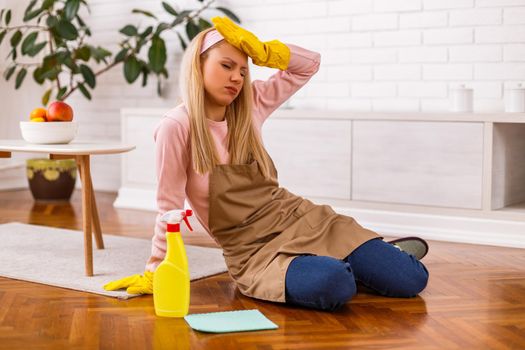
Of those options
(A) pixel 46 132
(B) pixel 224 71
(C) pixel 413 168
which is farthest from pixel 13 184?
(B) pixel 224 71

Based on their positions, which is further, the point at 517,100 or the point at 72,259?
the point at 517,100

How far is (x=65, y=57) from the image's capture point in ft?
17.9

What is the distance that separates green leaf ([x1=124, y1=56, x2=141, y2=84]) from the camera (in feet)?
17.9

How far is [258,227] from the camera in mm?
2885

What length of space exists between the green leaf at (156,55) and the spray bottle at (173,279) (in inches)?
114

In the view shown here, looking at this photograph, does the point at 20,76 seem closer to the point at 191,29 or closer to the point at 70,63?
the point at 70,63

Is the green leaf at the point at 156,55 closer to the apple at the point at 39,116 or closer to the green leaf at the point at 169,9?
the green leaf at the point at 169,9

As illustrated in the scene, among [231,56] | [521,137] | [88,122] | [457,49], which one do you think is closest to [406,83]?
[457,49]

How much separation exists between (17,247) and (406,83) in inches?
92.5

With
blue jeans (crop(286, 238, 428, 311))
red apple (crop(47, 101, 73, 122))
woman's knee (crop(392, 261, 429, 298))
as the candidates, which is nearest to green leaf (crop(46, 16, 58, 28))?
red apple (crop(47, 101, 73, 122))

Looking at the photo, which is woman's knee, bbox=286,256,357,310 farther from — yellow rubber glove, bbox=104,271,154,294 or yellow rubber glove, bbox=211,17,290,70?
yellow rubber glove, bbox=211,17,290,70

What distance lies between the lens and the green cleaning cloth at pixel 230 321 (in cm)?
246

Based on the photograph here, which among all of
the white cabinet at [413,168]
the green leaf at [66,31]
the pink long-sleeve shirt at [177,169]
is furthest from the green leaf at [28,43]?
the pink long-sleeve shirt at [177,169]

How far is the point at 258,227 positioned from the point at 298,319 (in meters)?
0.42
